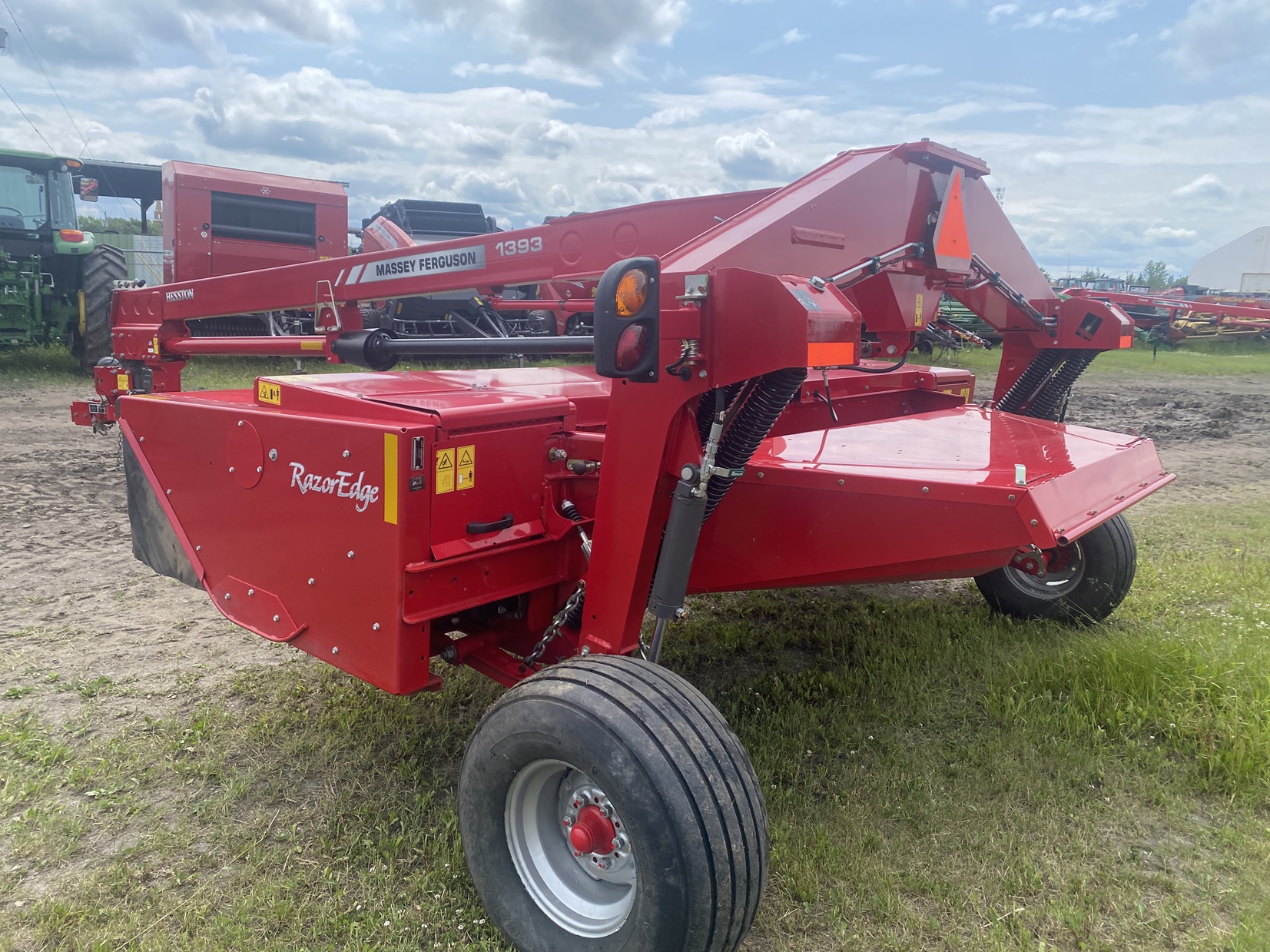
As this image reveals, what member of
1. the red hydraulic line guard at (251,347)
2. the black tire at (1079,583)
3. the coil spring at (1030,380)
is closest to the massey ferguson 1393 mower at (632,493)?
→ the coil spring at (1030,380)

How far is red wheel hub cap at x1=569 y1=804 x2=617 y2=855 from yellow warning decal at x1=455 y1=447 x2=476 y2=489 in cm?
90

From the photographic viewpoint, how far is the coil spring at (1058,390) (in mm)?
3625

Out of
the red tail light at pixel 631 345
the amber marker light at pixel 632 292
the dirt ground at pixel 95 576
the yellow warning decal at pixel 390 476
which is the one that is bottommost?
the dirt ground at pixel 95 576

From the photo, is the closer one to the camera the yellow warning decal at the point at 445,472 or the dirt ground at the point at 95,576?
the yellow warning decal at the point at 445,472

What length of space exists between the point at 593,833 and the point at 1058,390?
8.89 feet

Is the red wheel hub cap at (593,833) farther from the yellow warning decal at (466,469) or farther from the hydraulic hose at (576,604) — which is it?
the yellow warning decal at (466,469)

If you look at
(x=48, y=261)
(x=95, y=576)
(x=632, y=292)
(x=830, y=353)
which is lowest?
(x=95, y=576)

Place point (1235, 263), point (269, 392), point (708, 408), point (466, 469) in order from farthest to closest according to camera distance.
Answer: point (1235, 263), point (269, 392), point (466, 469), point (708, 408)

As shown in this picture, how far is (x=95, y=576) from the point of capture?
457 cm

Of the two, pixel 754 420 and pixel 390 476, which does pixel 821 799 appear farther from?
pixel 390 476

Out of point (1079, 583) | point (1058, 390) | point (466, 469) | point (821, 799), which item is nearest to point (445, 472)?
point (466, 469)

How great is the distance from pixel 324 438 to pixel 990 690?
7.96ft

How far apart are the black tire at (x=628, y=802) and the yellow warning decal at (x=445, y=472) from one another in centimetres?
59

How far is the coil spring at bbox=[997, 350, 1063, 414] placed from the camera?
363 centimetres
